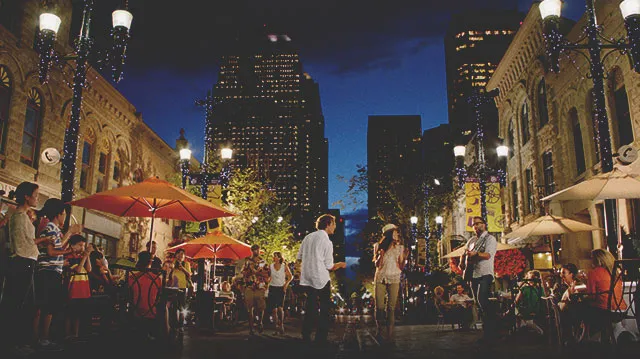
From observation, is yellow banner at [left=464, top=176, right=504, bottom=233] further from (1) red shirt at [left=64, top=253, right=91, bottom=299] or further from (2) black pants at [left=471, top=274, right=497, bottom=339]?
(1) red shirt at [left=64, top=253, right=91, bottom=299]

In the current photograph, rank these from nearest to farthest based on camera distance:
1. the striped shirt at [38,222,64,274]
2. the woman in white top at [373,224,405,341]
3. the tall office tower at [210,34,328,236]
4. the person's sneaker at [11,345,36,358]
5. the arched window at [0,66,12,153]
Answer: the person's sneaker at [11,345,36,358]
the striped shirt at [38,222,64,274]
the woman in white top at [373,224,405,341]
the arched window at [0,66,12,153]
the tall office tower at [210,34,328,236]

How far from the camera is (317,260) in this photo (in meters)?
7.36

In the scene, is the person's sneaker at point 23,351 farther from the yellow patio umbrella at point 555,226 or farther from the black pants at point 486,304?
the yellow patio umbrella at point 555,226

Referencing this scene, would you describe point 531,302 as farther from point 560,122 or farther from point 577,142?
point 560,122

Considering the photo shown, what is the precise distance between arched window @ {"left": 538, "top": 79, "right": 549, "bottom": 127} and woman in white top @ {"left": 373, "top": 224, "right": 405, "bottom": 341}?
60.4ft

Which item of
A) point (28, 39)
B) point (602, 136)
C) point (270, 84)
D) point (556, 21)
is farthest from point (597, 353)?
point (270, 84)

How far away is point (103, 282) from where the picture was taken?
916cm

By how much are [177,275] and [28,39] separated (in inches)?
463

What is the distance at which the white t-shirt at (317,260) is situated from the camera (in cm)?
733

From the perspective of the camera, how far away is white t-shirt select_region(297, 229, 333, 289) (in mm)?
7328

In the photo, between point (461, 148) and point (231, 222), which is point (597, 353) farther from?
point (231, 222)

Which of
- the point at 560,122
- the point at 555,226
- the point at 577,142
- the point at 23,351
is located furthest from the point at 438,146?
the point at 23,351

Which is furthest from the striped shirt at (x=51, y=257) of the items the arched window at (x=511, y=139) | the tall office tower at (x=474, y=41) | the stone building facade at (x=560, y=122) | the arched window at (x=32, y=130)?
the tall office tower at (x=474, y=41)

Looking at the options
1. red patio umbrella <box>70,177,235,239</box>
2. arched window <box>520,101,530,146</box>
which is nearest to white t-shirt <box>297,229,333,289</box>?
red patio umbrella <box>70,177,235,239</box>
